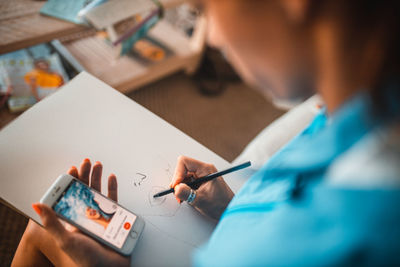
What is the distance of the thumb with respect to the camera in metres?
0.56

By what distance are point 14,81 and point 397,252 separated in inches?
41.8

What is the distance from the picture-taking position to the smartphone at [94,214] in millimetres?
489

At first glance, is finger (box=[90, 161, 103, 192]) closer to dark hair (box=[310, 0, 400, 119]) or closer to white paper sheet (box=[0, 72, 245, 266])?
white paper sheet (box=[0, 72, 245, 266])

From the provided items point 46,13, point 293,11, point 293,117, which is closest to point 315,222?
point 293,11

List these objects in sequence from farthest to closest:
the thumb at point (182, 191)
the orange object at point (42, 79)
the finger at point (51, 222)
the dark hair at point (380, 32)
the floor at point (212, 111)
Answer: the floor at point (212, 111), the orange object at point (42, 79), the thumb at point (182, 191), the finger at point (51, 222), the dark hair at point (380, 32)

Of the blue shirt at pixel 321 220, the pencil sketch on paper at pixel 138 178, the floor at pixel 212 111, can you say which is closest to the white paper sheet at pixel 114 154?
the pencil sketch on paper at pixel 138 178

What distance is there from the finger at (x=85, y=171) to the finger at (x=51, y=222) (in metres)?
0.10

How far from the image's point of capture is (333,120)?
1.05 feet

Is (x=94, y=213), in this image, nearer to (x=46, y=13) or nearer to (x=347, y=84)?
(x=347, y=84)

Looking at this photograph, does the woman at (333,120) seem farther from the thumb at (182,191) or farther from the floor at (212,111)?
the floor at (212,111)

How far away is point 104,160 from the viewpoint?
1.94ft

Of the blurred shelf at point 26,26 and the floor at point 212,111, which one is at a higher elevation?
the floor at point 212,111

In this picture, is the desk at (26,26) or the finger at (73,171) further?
the desk at (26,26)

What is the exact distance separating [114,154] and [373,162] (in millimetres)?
497
